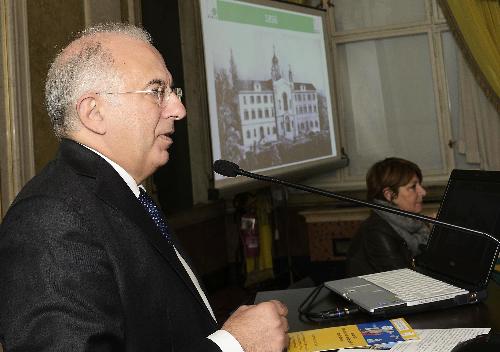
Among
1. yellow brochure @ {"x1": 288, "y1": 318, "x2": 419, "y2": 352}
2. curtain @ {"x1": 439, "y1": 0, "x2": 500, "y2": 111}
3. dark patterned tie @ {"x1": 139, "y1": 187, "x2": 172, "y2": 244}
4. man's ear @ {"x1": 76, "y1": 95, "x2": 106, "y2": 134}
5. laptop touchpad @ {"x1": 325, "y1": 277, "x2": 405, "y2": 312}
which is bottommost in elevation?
yellow brochure @ {"x1": 288, "y1": 318, "x2": 419, "y2": 352}

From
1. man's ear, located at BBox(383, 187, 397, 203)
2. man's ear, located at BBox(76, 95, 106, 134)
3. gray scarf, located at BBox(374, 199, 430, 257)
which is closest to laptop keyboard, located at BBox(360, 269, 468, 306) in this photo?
man's ear, located at BBox(76, 95, 106, 134)

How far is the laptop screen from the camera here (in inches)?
54.4

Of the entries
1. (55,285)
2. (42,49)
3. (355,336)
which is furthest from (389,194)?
(55,285)

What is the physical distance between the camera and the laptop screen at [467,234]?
4.54 feet

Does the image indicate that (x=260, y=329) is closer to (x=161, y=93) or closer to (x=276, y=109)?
(x=161, y=93)

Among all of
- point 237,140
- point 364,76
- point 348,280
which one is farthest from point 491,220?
point 364,76

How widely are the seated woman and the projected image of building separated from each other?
106cm

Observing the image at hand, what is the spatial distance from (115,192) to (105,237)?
4.5 inches

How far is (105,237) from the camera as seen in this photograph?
981mm

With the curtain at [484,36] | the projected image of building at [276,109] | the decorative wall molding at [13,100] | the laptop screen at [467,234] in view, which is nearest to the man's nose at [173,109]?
the laptop screen at [467,234]

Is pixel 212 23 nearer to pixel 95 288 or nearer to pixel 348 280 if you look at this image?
pixel 348 280

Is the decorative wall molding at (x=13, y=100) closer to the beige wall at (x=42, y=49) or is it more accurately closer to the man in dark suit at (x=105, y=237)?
the beige wall at (x=42, y=49)

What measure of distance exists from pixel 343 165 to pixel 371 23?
1.27 metres

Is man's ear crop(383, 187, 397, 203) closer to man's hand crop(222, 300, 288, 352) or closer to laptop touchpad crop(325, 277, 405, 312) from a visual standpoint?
laptop touchpad crop(325, 277, 405, 312)
